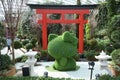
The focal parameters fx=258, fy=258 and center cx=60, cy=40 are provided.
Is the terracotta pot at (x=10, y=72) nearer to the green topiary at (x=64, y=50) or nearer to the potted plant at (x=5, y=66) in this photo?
the potted plant at (x=5, y=66)

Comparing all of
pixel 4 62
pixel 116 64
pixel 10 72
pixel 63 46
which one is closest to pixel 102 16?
pixel 116 64

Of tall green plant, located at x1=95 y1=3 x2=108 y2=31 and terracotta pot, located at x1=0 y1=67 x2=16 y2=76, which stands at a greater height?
tall green plant, located at x1=95 y1=3 x2=108 y2=31

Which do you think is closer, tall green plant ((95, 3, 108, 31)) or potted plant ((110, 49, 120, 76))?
potted plant ((110, 49, 120, 76))

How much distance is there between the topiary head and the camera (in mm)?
12484

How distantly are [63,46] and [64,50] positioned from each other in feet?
0.66

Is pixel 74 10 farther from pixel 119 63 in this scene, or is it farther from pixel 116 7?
pixel 119 63

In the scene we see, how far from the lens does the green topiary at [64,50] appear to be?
12.5m

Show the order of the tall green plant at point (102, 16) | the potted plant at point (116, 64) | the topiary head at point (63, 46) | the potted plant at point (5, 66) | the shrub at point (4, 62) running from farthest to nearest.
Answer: the tall green plant at point (102, 16)
the topiary head at point (63, 46)
the potted plant at point (116, 64)
the shrub at point (4, 62)
the potted plant at point (5, 66)

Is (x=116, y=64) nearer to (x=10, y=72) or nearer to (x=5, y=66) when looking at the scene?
(x=10, y=72)

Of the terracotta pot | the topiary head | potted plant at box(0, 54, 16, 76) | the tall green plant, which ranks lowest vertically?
the terracotta pot

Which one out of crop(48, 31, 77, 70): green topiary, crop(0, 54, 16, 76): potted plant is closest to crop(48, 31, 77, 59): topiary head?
crop(48, 31, 77, 70): green topiary

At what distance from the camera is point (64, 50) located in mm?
12477

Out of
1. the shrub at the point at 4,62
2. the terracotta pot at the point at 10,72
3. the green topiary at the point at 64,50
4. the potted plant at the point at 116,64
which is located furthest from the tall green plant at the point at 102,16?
the shrub at the point at 4,62

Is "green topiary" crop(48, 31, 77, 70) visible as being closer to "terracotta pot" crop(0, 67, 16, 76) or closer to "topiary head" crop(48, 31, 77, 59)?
"topiary head" crop(48, 31, 77, 59)
